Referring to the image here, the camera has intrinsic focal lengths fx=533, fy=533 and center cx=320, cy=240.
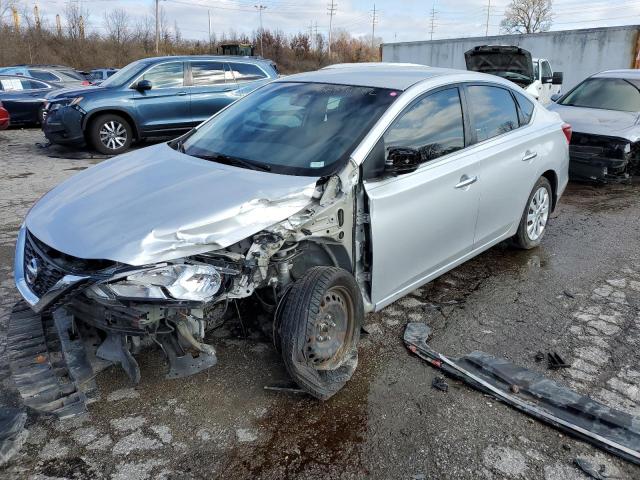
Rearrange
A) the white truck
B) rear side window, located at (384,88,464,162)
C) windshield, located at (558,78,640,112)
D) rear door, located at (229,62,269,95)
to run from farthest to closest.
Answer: the white truck
rear door, located at (229,62,269,95)
windshield, located at (558,78,640,112)
rear side window, located at (384,88,464,162)

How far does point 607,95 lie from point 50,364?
894 centimetres

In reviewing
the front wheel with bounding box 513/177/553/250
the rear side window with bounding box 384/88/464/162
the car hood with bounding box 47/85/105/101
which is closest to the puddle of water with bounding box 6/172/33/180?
the car hood with bounding box 47/85/105/101

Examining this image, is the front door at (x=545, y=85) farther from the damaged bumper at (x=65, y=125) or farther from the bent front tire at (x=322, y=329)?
the bent front tire at (x=322, y=329)

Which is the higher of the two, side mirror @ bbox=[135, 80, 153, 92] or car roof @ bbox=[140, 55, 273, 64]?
car roof @ bbox=[140, 55, 273, 64]

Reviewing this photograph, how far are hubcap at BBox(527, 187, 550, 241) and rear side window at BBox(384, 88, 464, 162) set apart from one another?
1.48m

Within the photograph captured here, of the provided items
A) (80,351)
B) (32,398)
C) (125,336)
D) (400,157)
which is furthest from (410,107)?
(32,398)

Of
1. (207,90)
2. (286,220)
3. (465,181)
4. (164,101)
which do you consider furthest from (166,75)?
(286,220)

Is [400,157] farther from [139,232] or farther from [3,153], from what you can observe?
→ [3,153]

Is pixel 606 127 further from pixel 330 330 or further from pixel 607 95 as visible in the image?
pixel 330 330

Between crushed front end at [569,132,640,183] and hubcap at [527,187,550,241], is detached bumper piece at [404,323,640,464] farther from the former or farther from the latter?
crushed front end at [569,132,640,183]

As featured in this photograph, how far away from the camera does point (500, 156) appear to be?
429cm

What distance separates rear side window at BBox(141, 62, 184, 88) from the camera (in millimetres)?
10102

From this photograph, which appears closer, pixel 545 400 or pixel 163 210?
pixel 163 210

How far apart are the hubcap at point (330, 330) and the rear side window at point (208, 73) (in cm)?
842
